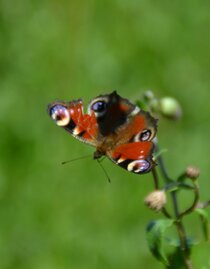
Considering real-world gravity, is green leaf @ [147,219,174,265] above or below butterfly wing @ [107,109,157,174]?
below

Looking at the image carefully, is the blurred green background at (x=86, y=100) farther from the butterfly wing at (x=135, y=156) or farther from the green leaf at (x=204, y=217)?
the butterfly wing at (x=135, y=156)

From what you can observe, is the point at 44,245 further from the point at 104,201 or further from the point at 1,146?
the point at 1,146

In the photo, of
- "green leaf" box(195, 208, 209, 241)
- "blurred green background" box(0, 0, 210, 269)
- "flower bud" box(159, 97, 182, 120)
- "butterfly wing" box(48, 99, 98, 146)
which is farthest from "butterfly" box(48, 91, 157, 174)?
"blurred green background" box(0, 0, 210, 269)

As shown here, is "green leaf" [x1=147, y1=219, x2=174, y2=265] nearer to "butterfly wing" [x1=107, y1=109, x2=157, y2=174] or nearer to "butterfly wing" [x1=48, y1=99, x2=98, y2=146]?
"butterfly wing" [x1=107, y1=109, x2=157, y2=174]

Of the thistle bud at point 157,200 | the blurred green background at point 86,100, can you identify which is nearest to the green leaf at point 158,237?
the thistle bud at point 157,200

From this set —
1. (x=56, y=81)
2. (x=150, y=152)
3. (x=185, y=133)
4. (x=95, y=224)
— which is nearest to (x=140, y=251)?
(x=95, y=224)

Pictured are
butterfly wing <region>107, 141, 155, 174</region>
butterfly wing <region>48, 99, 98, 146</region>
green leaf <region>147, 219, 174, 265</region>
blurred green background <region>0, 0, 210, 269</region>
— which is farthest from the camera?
blurred green background <region>0, 0, 210, 269</region>
